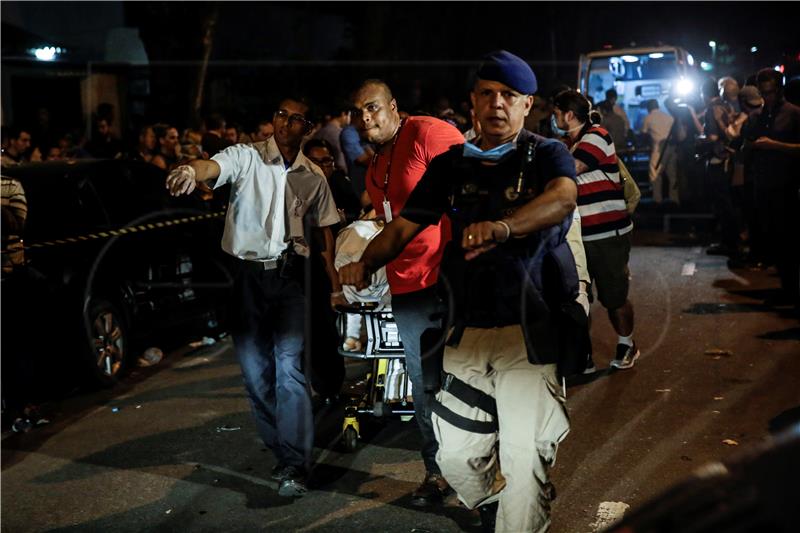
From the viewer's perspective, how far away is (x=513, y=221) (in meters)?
4.03

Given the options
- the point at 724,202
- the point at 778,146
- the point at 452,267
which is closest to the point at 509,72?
the point at 452,267

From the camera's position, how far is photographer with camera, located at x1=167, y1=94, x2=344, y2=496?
5.97m

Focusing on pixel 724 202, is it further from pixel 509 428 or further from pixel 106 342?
pixel 509 428

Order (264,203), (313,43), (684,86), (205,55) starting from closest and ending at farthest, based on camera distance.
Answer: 1. (264,203)
2. (684,86)
3. (205,55)
4. (313,43)

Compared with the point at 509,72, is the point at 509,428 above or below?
below

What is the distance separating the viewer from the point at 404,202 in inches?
217

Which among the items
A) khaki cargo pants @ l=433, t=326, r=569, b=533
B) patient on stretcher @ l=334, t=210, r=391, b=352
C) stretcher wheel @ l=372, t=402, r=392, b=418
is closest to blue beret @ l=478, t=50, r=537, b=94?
khaki cargo pants @ l=433, t=326, r=569, b=533

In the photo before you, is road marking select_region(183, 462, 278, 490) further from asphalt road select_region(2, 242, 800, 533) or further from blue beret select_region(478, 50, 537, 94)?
blue beret select_region(478, 50, 537, 94)

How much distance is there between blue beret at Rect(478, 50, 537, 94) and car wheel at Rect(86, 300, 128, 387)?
4936mm

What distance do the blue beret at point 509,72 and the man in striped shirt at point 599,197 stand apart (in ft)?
10.4

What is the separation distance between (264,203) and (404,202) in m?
0.90

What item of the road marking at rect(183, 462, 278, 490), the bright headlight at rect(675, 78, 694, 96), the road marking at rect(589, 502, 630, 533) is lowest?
the road marking at rect(589, 502, 630, 533)

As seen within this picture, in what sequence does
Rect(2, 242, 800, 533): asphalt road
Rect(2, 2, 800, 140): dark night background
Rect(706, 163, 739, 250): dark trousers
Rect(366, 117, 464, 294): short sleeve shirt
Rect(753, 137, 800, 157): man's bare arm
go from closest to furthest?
Rect(366, 117, 464, 294): short sleeve shirt < Rect(2, 242, 800, 533): asphalt road < Rect(753, 137, 800, 157): man's bare arm < Rect(706, 163, 739, 250): dark trousers < Rect(2, 2, 800, 140): dark night background

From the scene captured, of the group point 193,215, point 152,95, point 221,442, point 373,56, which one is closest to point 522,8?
point 373,56
